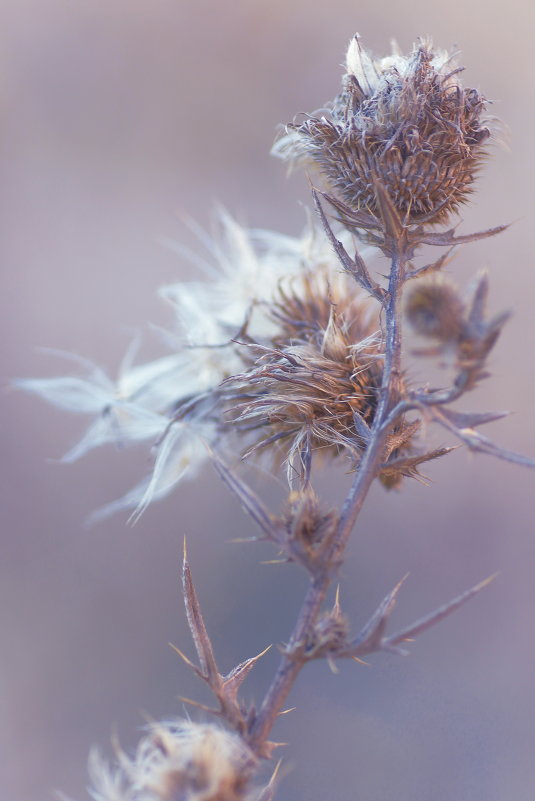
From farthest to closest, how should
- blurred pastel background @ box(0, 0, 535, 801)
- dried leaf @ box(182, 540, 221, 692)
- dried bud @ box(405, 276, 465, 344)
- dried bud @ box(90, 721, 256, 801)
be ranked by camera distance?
blurred pastel background @ box(0, 0, 535, 801), dried bud @ box(405, 276, 465, 344), dried leaf @ box(182, 540, 221, 692), dried bud @ box(90, 721, 256, 801)

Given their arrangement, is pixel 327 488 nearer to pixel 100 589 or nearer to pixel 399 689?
pixel 399 689

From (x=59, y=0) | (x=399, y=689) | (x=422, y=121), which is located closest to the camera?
(x=422, y=121)

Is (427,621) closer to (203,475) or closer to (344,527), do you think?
(344,527)

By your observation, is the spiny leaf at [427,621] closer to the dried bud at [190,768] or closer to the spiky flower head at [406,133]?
the dried bud at [190,768]

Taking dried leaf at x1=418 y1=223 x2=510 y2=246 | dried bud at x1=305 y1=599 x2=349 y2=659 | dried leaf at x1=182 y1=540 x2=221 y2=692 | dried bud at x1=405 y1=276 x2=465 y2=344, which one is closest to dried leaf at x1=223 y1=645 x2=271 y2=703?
dried leaf at x1=182 y1=540 x2=221 y2=692

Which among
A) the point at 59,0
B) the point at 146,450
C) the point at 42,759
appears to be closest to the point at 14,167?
the point at 59,0

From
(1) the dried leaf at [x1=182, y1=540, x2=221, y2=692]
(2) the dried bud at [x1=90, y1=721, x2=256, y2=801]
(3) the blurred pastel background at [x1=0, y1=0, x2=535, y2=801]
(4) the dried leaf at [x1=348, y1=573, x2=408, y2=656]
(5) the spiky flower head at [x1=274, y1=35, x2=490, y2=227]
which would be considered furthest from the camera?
(3) the blurred pastel background at [x1=0, y1=0, x2=535, y2=801]

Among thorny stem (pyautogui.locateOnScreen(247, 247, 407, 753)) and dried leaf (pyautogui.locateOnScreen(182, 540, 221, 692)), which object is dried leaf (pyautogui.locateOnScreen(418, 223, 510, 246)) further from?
dried leaf (pyautogui.locateOnScreen(182, 540, 221, 692))
